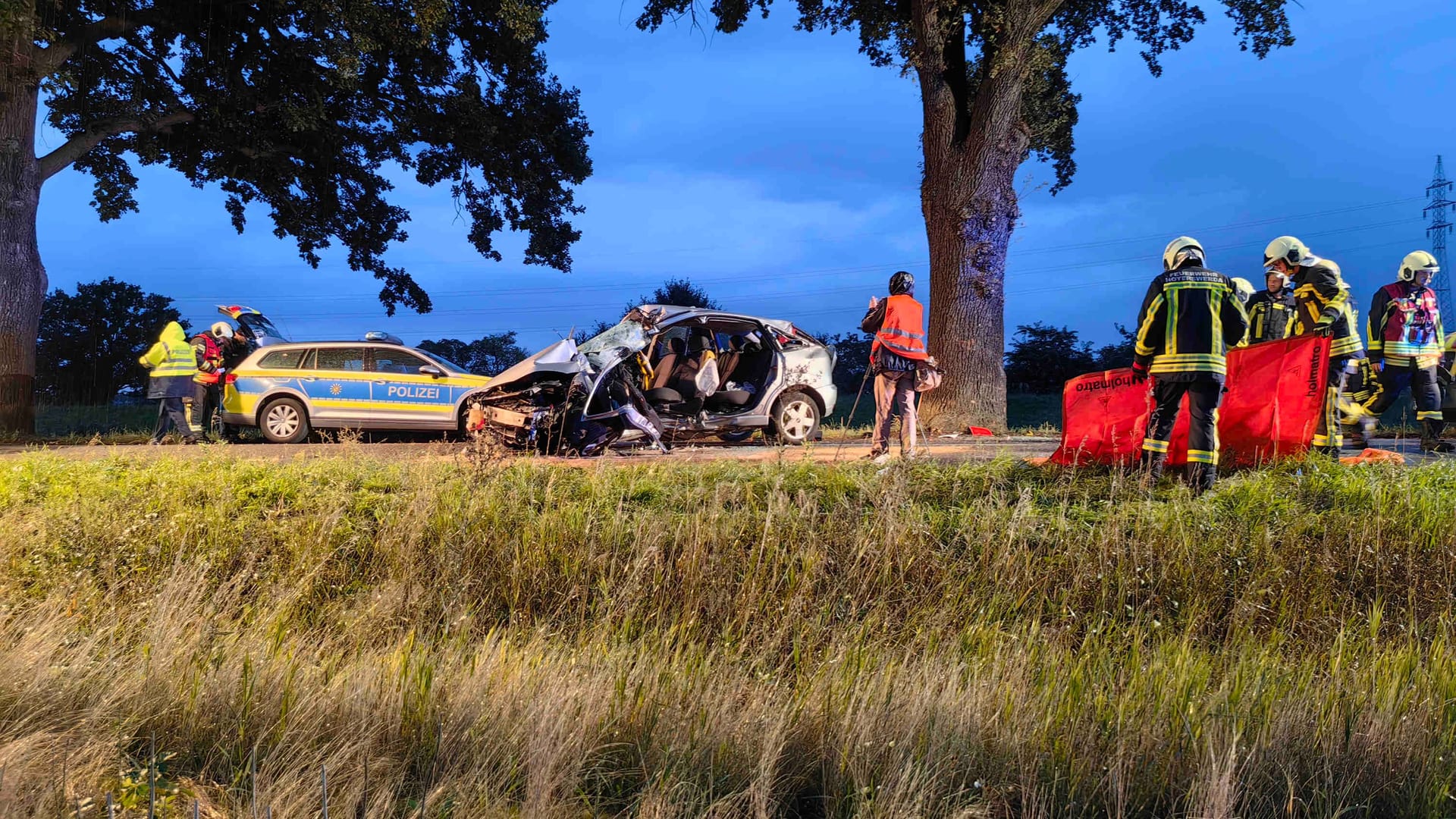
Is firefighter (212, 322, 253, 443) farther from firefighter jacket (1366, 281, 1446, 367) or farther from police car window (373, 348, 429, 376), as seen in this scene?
firefighter jacket (1366, 281, 1446, 367)

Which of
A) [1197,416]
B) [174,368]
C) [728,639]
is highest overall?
[174,368]

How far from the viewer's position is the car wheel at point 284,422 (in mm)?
12570

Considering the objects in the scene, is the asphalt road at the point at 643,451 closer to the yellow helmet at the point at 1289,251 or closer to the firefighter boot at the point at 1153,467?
the firefighter boot at the point at 1153,467

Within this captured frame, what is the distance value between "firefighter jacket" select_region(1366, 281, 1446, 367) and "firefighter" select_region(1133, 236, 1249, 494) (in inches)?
194

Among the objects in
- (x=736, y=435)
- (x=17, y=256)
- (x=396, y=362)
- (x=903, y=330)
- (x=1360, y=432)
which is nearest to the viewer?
(x=903, y=330)

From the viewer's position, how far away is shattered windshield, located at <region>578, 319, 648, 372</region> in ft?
28.8

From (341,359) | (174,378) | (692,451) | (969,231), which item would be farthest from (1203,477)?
(174,378)

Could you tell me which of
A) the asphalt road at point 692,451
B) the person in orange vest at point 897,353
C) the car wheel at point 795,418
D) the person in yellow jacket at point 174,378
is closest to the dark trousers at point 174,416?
the person in yellow jacket at point 174,378

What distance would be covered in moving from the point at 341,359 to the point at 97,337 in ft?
65.3

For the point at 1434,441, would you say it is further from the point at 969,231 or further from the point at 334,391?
the point at 334,391

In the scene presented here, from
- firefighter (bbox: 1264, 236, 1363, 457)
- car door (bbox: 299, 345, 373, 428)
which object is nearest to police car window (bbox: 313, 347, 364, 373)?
car door (bbox: 299, 345, 373, 428)

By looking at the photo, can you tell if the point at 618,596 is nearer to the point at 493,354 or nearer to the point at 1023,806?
the point at 1023,806

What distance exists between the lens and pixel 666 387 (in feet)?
32.6

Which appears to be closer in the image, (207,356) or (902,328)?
(902,328)
